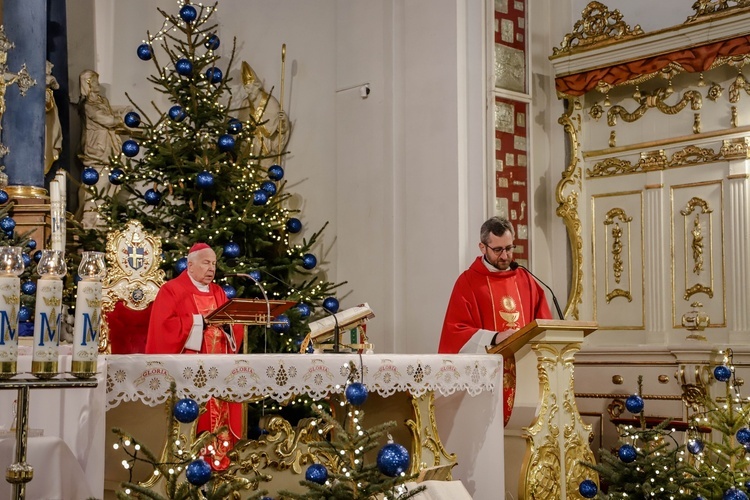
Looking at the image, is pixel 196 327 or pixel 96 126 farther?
pixel 96 126

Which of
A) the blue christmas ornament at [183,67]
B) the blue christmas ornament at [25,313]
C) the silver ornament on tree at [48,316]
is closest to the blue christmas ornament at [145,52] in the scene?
Result: the blue christmas ornament at [183,67]

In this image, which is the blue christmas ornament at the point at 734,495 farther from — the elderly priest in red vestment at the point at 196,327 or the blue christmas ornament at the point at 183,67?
the blue christmas ornament at the point at 183,67

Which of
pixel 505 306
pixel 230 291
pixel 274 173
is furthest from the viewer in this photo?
pixel 274 173

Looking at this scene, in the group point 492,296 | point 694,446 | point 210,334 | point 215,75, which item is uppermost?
point 215,75

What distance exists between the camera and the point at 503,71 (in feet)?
29.8

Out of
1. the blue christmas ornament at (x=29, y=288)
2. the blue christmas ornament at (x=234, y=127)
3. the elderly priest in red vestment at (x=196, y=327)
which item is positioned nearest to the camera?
the elderly priest in red vestment at (x=196, y=327)

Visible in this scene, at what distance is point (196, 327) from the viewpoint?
20.0ft

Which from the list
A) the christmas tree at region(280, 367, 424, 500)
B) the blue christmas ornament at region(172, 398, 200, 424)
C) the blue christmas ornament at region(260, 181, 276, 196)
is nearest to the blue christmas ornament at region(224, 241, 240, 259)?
the blue christmas ornament at region(260, 181, 276, 196)

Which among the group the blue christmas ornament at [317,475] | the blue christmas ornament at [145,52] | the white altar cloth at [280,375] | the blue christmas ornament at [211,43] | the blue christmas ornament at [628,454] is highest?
the blue christmas ornament at [211,43]

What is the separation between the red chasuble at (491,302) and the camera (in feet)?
21.7

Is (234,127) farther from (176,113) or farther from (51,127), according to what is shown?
(51,127)

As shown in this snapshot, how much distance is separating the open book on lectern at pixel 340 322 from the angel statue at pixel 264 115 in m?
4.45

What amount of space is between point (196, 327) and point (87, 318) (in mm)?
2868

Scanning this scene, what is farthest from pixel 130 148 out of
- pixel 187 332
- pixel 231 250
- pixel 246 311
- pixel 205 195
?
pixel 246 311
